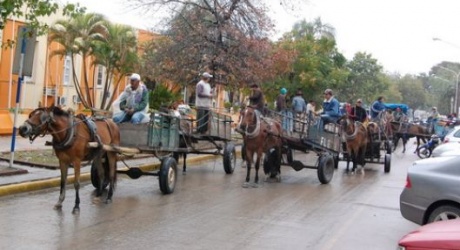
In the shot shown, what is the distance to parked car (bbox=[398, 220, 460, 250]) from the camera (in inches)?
196

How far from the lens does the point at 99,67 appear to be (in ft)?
118

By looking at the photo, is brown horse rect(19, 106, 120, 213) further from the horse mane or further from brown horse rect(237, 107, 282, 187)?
brown horse rect(237, 107, 282, 187)

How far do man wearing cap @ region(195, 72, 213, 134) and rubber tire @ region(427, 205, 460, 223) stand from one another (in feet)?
24.0

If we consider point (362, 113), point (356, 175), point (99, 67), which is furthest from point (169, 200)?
point (99, 67)

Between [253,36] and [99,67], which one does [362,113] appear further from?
[99,67]

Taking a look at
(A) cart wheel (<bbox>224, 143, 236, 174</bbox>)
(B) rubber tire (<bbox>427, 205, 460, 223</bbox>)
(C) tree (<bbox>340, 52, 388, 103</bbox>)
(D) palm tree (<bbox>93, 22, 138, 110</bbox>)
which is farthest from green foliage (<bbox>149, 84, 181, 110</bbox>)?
(C) tree (<bbox>340, 52, 388, 103</bbox>)

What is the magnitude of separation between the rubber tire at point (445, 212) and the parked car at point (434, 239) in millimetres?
2722

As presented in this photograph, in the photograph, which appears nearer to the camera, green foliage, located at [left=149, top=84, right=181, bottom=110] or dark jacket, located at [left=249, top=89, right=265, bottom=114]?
dark jacket, located at [left=249, top=89, right=265, bottom=114]

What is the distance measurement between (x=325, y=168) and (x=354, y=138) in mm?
3037

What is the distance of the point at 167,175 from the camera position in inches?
468

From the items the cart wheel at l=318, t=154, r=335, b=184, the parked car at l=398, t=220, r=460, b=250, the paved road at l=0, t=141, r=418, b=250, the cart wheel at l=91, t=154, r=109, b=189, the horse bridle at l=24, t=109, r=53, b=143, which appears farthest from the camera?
the cart wheel at l=318, t=154, r=335, b=184

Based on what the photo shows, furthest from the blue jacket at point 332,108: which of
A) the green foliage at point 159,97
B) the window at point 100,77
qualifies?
the window at point 100,77

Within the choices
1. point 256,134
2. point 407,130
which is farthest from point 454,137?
point 256,134

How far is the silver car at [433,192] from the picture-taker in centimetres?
827
